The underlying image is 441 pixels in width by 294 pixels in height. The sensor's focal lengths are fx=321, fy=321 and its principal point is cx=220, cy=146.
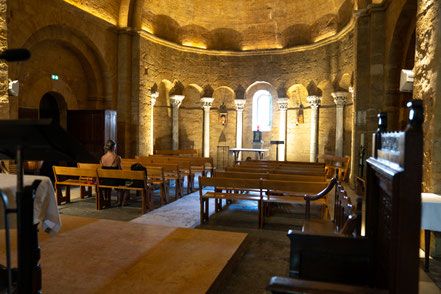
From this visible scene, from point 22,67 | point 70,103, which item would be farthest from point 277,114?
point 22,67

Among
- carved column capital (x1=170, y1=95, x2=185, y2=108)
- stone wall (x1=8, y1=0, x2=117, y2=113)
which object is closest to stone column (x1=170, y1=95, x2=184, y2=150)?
carved column capital (x1=170, y1=95, x2=185, y2=108)

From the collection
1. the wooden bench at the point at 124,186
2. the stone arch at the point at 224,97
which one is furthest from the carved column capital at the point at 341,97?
the wooden bench at the point at 124,186

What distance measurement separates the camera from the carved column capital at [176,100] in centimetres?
1605

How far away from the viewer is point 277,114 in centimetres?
1706

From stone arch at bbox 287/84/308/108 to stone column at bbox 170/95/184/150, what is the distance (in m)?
5.60

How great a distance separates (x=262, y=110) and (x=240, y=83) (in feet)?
7.44

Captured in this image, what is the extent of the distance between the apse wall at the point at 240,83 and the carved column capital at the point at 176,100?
0.29 meters

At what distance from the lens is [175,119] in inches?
650

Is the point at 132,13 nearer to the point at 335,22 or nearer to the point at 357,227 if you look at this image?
the point at 335,22

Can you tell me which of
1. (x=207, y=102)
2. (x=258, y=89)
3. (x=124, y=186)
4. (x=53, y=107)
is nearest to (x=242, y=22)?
(x=258, y=89)

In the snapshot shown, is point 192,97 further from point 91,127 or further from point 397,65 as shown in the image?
point 397,65

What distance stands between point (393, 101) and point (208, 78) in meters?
9.57

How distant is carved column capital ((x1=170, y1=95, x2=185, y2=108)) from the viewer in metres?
16.0

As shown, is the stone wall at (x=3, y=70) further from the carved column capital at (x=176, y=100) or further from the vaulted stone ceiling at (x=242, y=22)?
the carved column capital at (x=176, y=100)
